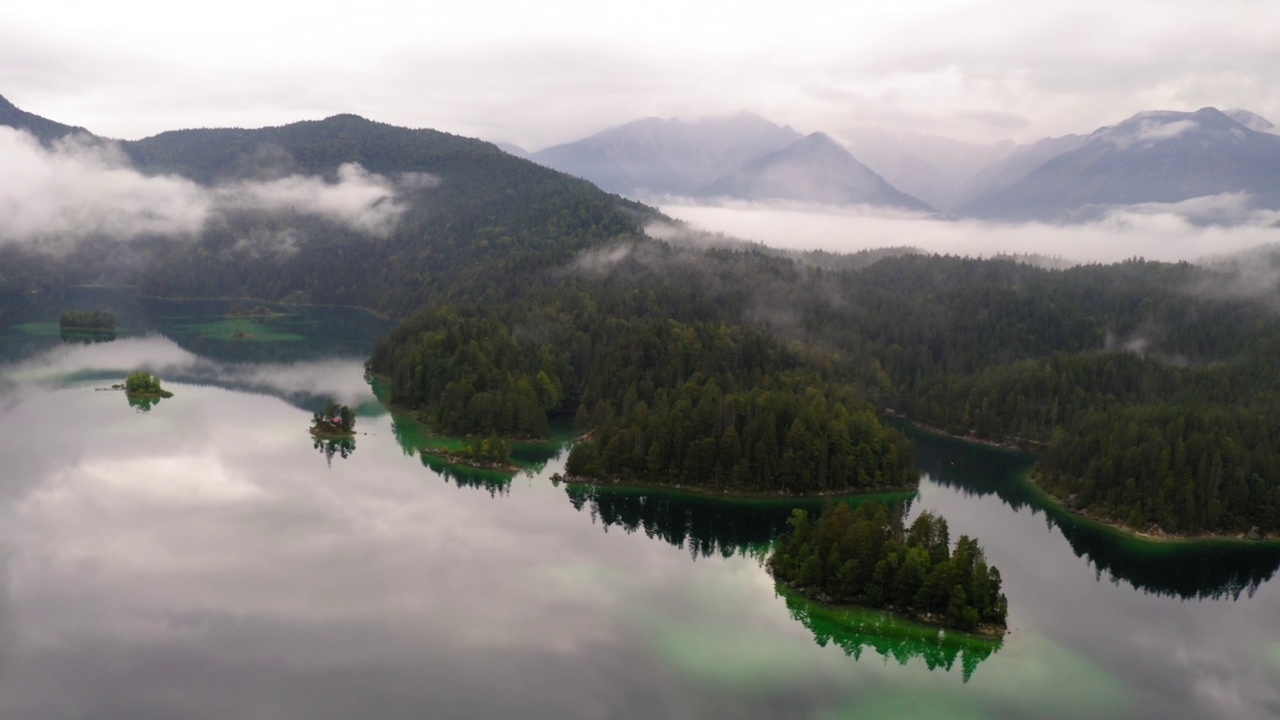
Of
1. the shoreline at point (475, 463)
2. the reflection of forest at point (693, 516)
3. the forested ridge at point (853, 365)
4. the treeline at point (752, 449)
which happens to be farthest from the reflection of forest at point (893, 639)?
the shoreline at point (475, 463)

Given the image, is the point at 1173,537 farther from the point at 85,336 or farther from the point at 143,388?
the point at 85,336

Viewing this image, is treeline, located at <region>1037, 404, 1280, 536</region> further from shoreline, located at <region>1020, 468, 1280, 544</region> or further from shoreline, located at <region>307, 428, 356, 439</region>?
shoreline, located at <region>307, 428, 356, 439</region>

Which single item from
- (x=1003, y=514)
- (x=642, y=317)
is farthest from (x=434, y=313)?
(x=1003, y=514)

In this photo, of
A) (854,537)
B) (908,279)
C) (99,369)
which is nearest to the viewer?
(854,537)

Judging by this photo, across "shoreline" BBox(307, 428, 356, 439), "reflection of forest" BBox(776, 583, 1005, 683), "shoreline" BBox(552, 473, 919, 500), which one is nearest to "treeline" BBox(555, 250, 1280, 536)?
"shoreline" BBox(552, 473, 919, 500)

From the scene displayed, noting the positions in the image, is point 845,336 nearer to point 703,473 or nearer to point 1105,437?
point 1105,437

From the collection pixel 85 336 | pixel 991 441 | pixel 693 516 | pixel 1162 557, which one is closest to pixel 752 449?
pixel 693 516
